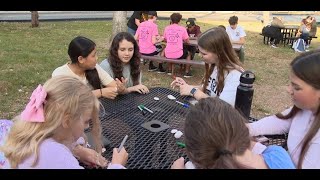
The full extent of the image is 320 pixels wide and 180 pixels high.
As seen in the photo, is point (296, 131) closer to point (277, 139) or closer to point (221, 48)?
point (277, 139)

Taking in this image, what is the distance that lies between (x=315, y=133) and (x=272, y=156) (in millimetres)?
335

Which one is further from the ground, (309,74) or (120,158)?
(309,74)

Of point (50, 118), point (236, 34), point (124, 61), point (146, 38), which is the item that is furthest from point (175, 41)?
point (50, 118)

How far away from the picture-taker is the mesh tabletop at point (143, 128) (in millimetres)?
1840

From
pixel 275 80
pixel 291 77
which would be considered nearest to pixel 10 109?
pixel 291 77

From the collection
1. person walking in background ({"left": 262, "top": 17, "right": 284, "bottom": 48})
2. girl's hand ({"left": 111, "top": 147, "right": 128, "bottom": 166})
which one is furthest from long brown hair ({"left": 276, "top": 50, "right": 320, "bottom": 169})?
person walking in background ({"left": 262, "top": 17, "right": 284, "bottom": 48})

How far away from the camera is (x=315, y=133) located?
165 cm

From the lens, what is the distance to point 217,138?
120 centimetres

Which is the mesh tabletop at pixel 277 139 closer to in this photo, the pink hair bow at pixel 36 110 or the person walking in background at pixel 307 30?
the pink hair bow at pixel 36 110

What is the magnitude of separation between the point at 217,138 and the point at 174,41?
215 inches

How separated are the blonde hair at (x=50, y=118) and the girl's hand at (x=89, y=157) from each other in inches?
10.0

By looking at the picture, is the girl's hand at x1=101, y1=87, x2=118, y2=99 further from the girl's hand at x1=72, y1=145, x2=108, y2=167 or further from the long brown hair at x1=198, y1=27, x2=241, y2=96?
the girl's hand at x1=72, y1=145, x2=108, y2=167

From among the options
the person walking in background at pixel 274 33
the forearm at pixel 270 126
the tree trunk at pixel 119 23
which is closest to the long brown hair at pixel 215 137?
the forearm at pixel 270 126
